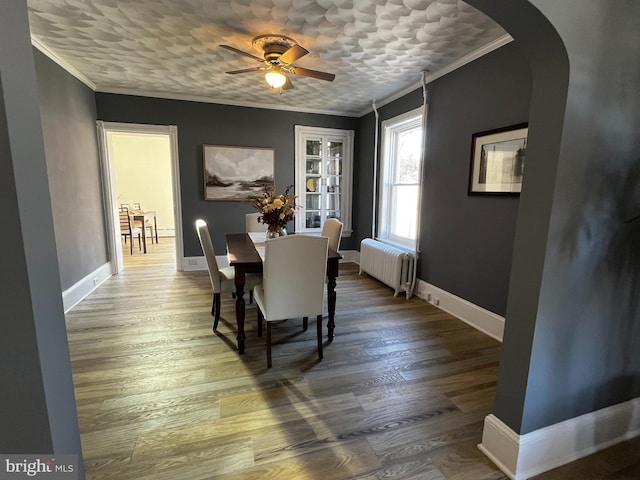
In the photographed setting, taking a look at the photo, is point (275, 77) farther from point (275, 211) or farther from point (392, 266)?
point (392, 266)

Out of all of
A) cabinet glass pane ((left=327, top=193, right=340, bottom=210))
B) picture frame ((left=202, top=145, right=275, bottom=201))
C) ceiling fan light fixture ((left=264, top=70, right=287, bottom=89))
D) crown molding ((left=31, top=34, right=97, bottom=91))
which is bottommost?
cabinet glass pane ((left=327, top=193, right=340, bottom=210))

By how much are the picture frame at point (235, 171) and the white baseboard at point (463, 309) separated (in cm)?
286

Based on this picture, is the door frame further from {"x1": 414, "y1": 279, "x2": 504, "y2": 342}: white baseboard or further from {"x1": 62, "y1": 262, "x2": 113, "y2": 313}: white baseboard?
{"x1": 414, "y1": 279, "x2": 504, "y2": 342}: white baseboard

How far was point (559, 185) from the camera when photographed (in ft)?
4.02

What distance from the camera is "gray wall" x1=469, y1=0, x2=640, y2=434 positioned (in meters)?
1.18

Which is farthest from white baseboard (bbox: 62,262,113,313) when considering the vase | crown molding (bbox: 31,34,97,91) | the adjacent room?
crown molding (bbox: 31,34,97,91)

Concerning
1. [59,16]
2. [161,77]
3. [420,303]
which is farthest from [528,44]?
[161,77]

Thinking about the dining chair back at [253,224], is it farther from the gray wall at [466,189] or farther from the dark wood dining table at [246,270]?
the gray wall at [466,189]

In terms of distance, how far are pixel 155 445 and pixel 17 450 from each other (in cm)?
82

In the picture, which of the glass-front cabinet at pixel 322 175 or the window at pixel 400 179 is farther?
the glass-front cabinet at pixel 322 175

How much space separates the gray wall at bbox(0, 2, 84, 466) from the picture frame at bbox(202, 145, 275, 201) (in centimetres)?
400

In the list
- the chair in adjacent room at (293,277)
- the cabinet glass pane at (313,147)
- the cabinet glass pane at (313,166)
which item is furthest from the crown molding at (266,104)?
the chair in adjacent room at (293,277)

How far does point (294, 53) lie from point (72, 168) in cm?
289

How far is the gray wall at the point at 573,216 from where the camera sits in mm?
1181
